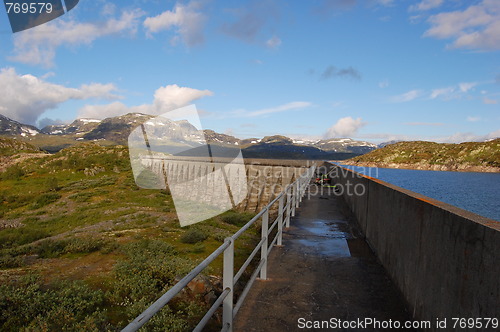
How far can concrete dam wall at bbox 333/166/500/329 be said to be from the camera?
2748mm

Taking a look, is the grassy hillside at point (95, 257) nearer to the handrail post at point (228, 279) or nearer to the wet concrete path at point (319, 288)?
the wet concrete path at point (319, 288)

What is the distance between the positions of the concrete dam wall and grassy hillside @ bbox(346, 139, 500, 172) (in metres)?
155

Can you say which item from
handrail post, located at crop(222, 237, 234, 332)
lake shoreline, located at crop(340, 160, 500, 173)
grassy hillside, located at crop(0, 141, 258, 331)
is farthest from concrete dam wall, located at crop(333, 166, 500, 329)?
lake shoreline, located at crop(340, 160, 500, 173)

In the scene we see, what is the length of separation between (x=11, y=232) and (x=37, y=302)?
12.3 meters

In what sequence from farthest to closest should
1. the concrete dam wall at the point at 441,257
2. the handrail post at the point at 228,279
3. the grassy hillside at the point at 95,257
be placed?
the grassy hillside at the point at 95,257 → the handrail post at the point at 228,279 → the concrete dam wall at the point at 441,257

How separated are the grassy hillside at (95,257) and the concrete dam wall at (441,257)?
3.61 m

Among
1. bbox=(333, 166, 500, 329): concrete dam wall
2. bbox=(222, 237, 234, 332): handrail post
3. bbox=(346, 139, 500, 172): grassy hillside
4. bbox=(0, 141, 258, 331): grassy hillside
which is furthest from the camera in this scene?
bbox=(346, 139, 500, 172): grassy hillside

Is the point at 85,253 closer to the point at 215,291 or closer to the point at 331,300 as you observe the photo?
the point at 215,291

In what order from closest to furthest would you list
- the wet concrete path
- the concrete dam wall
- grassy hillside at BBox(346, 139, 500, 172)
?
the concrete dam wall
the wet concrete path
grassy hillside at BBox(346, 139, 500, 172)

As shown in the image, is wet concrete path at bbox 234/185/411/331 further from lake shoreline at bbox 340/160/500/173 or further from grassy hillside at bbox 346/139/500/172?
lake shoreline at bbox 340/160/500/173

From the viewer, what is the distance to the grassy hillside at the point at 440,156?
5281 inches

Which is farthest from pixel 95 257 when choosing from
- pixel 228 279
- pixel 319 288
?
pixel 228 279

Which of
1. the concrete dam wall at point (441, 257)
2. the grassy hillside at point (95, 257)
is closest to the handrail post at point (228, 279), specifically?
the grassy hillside at point (95, 257)

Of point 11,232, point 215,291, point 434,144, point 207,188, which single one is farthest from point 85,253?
point 434,144
